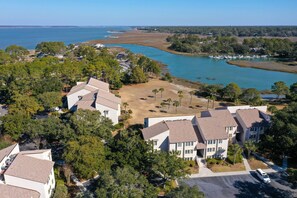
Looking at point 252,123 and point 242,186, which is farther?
point 252,123

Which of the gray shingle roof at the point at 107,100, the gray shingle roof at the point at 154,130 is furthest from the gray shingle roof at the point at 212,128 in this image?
the gray shingle roof at the point at 107,100

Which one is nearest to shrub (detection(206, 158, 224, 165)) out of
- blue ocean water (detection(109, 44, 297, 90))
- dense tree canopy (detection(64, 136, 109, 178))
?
dense tree canopy (detection(64, 136, 109, 178))

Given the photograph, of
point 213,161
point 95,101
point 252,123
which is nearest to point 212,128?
point 213,161

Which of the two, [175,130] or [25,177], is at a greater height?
[175,130]

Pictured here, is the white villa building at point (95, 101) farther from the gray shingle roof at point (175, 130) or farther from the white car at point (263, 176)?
the white car at point (263, 176)

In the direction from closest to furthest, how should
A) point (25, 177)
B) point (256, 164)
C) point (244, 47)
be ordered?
1. point (25, 177)
2. point (256, 164)
3. point (244, 47)

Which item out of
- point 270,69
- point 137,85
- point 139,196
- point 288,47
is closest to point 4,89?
point 137,85

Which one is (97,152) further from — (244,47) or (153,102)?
(244,47)

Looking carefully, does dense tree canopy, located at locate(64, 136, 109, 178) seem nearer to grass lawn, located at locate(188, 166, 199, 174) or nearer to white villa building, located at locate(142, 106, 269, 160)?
white villa building, located at locate(142, 106, 269, 160)
